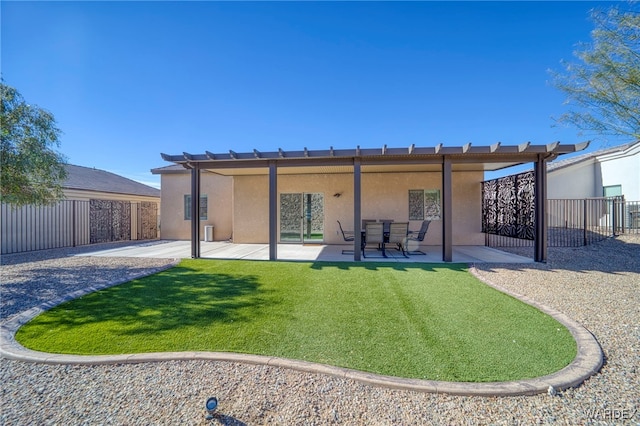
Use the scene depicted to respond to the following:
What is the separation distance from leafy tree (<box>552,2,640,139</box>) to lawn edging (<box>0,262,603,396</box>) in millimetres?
4251

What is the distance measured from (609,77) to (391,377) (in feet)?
21.9

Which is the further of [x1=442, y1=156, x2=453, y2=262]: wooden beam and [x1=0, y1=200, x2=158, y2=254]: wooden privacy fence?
[x1=0, y1=200, x2=158, y2=254]: wooden privacy fence

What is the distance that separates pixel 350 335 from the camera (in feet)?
11.0

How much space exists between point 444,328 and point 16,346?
211 inches

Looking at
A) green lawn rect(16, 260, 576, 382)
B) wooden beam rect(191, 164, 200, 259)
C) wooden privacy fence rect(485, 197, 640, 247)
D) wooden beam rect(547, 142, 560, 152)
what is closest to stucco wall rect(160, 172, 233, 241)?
wooden beam rect(191, 164, 200, 259)

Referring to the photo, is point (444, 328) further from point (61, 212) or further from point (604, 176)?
point (604, 176)

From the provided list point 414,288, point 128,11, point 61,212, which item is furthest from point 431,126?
point 61,212

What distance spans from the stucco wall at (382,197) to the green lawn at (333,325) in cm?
593

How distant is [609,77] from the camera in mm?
4871

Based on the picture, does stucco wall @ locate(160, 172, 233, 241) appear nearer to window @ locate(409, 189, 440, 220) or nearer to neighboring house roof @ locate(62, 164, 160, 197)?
neighboring house roof @ locate(62, 164, 160, 197)

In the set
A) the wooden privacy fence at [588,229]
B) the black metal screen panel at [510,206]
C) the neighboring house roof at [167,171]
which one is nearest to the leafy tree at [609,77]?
the black metal screen panel at [510,206]

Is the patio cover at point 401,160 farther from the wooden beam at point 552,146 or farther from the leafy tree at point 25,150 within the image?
the leafy tree at point 25,150

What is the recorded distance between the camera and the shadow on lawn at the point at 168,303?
3809mm

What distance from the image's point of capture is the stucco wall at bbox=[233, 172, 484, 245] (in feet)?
37.8
